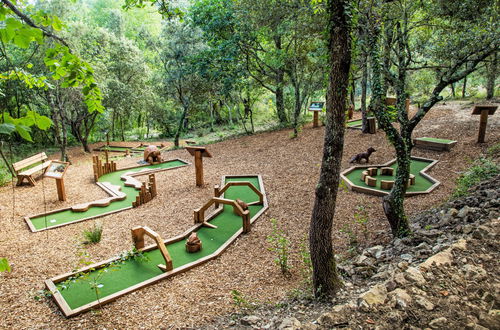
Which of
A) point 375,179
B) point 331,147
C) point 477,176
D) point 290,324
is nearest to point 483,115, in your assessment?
point 477,176

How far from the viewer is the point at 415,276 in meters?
3.10

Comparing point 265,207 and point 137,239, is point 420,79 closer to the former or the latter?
point 265,207

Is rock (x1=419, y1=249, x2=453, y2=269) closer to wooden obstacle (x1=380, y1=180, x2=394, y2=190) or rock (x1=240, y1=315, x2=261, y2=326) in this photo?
rock (x1=240, y1=315, x2=261, y2=326)

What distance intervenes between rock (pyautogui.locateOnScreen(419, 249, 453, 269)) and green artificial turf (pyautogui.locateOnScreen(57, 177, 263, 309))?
3337 mm

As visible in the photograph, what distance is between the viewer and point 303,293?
155 inches

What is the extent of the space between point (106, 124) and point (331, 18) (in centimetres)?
2129

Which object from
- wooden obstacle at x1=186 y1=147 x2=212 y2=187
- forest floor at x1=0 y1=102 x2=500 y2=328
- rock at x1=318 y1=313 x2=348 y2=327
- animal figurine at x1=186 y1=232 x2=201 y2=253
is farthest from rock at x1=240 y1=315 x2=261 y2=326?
wooden obstacle at x1=186 y1=147 x2=212 y2=187

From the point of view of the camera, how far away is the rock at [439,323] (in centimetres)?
247

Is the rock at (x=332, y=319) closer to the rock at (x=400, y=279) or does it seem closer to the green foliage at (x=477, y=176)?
the rock at (x=400, y=279)

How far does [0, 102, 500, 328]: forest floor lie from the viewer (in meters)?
3.95

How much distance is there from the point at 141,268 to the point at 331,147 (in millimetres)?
3486

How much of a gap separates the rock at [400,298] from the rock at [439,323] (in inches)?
9.7

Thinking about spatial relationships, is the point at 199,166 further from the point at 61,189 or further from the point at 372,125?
the point at 372,125

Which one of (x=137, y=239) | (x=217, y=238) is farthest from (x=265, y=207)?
(x=137, y=239)
